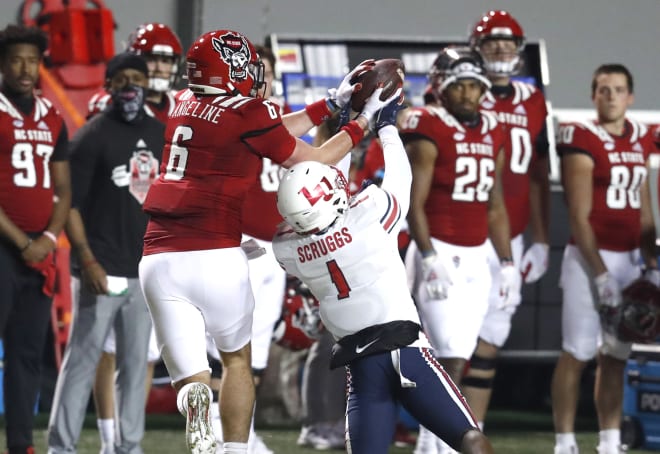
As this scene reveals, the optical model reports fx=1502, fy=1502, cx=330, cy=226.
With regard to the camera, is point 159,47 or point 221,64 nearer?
point 221,64

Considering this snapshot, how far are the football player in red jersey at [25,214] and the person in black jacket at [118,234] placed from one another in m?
0.12

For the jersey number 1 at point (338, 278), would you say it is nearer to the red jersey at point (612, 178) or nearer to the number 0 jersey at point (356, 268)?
the number 0 jersey at point (356, 268)

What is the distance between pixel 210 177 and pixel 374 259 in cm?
74

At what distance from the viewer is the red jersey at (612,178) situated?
7.27 metres

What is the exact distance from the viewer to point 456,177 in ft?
22.6

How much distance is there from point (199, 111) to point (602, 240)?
9.19 ft

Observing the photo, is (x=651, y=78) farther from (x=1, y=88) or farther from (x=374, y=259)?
(x=374, y=259)

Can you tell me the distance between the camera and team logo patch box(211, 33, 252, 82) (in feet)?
17.3

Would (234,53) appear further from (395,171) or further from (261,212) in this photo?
(261,212)

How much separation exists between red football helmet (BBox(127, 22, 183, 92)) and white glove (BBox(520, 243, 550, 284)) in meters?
2.00

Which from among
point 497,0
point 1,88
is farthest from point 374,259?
point 497,0

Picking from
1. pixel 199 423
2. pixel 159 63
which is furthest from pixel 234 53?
pixel 159 63

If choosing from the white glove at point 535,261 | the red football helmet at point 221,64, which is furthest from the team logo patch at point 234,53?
the white glove at point 535,261

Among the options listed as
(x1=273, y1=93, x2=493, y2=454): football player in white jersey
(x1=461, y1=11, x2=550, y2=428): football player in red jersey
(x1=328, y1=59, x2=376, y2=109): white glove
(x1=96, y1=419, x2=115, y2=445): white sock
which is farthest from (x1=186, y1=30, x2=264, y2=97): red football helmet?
(x1=461, y1=11, x2=550, y2=428): football player in red jersey
